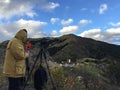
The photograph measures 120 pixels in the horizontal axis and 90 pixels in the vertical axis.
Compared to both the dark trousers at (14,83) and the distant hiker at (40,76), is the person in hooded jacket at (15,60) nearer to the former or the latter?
the dark trousers at (14,83)

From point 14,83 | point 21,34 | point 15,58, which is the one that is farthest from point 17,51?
point 14,83

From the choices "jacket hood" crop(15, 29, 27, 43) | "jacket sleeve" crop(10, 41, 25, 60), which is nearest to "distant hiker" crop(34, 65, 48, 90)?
"jacket sleeve" crop(10, 41, 25, 60)

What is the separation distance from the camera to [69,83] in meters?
14.7

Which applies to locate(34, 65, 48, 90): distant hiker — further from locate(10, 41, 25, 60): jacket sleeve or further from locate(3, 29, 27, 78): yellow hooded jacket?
locate(10, 41, 25, 60): jacket sleeve

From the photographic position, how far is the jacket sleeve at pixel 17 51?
9.94m

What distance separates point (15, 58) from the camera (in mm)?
10062

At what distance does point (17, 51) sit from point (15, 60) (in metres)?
0.28

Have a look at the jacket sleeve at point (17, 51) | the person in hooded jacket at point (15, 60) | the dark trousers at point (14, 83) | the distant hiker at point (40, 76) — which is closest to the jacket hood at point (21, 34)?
the person in hooded jacket at point (15, 60)

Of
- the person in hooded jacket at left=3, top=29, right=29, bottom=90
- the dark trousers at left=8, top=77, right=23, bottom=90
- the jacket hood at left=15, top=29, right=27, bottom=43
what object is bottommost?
the dark trousers at left=8, top=77, right=23, bottom=90

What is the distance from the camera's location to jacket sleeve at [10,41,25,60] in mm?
9938

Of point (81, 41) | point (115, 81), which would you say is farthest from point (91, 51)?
point (115, 81)

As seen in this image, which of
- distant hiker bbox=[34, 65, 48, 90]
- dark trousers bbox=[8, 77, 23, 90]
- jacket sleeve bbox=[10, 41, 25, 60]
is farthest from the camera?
distant hiker bbox=[34, 65, 48, 90]

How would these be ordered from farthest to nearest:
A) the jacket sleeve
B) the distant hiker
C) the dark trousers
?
the distant hiker, the dark trousers, the jacket sleeve

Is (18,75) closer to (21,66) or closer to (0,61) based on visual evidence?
(21,66)
